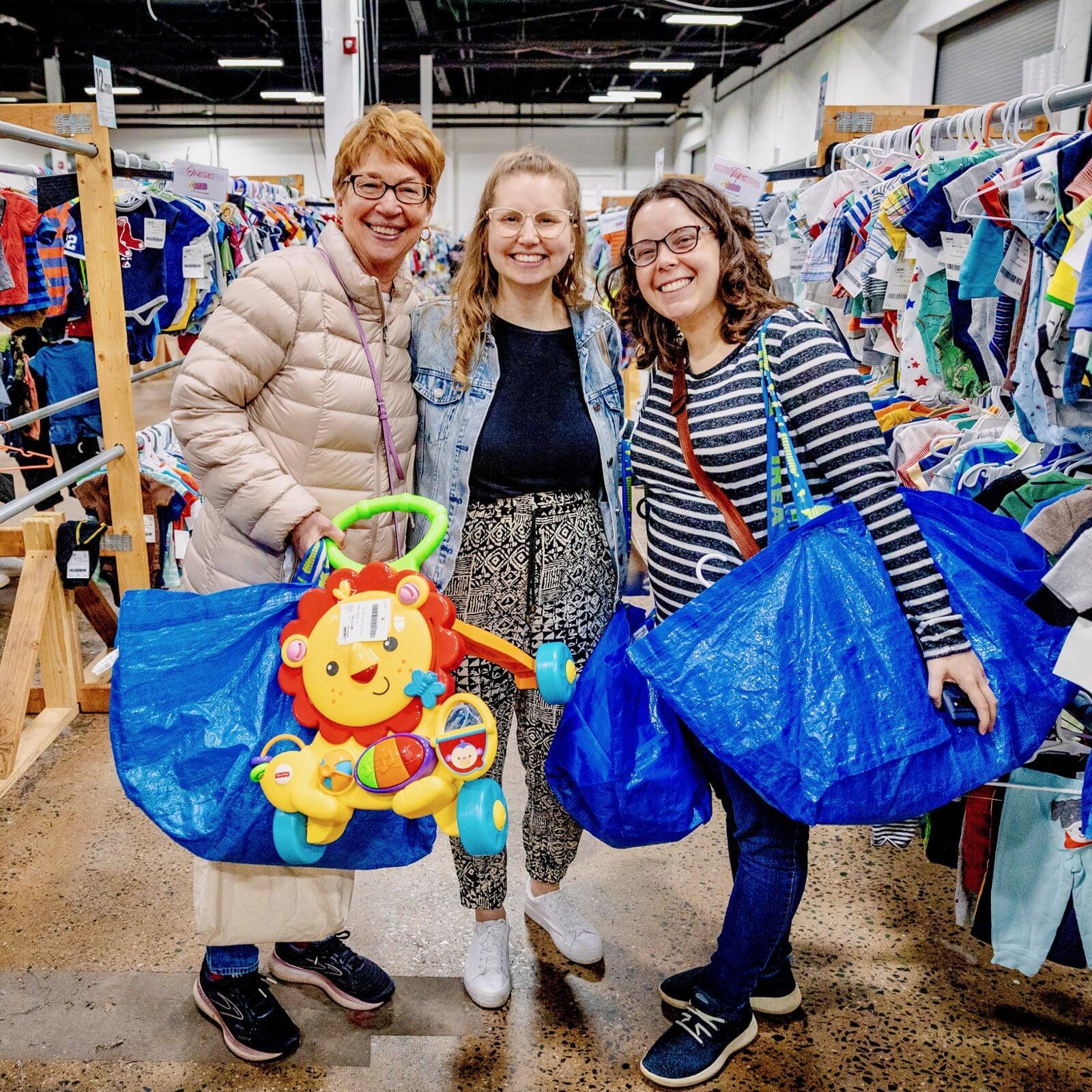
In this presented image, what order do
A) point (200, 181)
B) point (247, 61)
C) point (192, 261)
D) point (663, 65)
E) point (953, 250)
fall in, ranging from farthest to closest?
point (247, 61), point (663, 65), point (192, 261), point (200, 181), point (953, 250)

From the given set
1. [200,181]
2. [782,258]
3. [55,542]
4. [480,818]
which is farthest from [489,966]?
[782,258]

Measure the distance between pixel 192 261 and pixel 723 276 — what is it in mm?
3087

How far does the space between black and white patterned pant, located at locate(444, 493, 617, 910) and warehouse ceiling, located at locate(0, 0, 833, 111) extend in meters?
10.8

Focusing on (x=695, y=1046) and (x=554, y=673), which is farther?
(x=695, y=1046)

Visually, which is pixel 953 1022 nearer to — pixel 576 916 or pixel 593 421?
pixel 576 916

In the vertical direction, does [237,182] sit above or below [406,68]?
below

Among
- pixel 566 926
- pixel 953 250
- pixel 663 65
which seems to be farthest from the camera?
pixel 663 65

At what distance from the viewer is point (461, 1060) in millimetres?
1794

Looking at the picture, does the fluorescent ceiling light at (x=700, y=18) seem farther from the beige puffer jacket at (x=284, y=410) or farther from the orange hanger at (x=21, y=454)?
the beige puffer jacket at (x=284, y=410)

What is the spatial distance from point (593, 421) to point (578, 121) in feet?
64.2

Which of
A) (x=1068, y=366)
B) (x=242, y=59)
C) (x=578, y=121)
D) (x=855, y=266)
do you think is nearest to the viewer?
(x=1068, y=366)

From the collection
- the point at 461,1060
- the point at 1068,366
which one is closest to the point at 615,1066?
the point at 461,1060

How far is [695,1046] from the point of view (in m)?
1.74

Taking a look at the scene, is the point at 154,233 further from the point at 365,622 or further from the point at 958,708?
the point at 958,708
